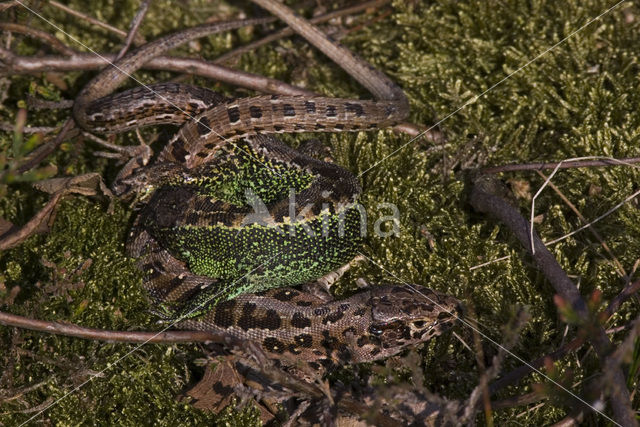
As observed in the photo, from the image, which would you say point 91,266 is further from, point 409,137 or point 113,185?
point 409,137

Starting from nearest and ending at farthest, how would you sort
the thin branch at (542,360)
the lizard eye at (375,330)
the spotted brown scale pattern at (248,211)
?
the thin branch at (542,360) < the lizard eye at (375,330) < the spotted brown scale pattern at (248,211)

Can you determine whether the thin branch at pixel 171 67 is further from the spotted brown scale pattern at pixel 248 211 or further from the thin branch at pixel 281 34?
the thin branch at pixel 281 34

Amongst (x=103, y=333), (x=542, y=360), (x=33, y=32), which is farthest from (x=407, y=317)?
(x=33, y=32)

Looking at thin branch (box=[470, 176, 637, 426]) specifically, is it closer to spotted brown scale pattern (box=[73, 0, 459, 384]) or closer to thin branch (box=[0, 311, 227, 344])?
spotted brown scale pattern (box=[73, 0, 459, 384])

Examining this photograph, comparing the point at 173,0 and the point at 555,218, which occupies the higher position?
the point at 173,0

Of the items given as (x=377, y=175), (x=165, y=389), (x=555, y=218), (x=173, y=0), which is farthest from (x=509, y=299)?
(x=173, y=0)

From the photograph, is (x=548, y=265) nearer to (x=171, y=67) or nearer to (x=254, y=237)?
(x=254, y=237)

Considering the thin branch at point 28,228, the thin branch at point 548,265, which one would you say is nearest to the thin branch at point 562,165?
the thin branch at point 548,265
